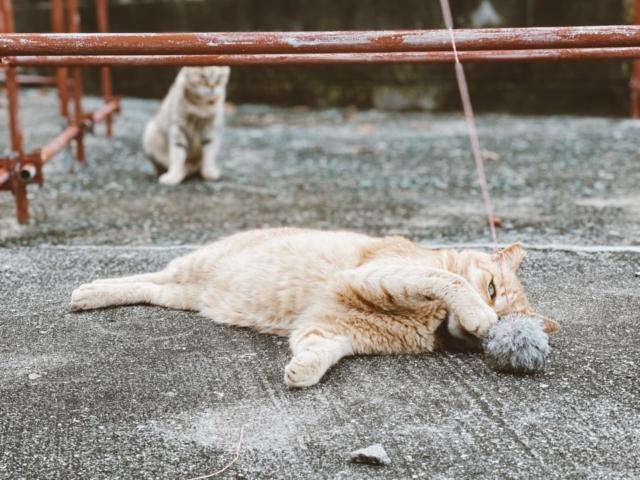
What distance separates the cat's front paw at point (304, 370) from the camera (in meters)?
2.34

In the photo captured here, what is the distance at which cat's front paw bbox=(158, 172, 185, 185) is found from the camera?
633cm

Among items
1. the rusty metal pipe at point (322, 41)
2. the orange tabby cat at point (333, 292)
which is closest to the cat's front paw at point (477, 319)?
A: the orange tabby cat at point (333, 292)

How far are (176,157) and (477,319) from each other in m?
4.33

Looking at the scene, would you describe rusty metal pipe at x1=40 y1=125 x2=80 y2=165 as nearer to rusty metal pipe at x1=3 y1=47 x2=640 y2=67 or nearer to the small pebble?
rusty metal pipe at x1=3 y1=47 x2=640 y2=67

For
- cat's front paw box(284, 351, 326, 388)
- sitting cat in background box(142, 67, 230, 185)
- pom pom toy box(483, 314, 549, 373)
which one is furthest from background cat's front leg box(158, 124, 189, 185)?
pom pom toy box(483, 314, 549, 373)

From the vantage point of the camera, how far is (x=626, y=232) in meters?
4.50

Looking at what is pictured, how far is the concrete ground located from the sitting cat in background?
0.85m

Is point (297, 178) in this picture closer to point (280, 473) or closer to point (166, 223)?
point (166, 223)

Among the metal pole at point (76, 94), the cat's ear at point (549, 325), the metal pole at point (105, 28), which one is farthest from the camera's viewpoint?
the metal pole at point (105, 28)

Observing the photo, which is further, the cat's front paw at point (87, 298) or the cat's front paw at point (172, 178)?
the cat's front paw at point (172, 178)

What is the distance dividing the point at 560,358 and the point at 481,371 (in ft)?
0.96

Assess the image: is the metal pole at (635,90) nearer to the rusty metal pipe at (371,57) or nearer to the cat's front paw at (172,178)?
the cat's front paw at (172,178)

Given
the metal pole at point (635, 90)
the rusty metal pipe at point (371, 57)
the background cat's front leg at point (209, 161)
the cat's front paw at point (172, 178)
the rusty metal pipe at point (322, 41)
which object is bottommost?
the cat's front paw at point (172, 178)

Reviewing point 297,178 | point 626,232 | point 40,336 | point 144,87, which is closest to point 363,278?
point 40,336
